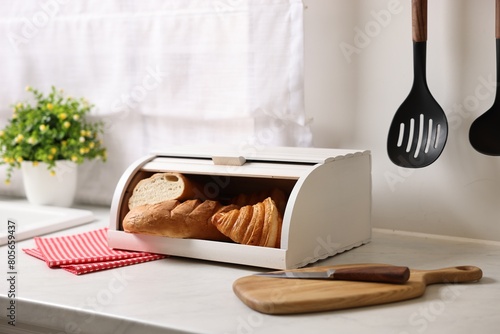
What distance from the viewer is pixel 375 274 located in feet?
3.30

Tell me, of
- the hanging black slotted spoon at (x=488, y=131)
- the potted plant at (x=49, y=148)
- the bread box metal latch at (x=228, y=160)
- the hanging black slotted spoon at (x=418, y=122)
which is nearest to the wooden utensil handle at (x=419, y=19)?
the hanging black slotted spoon at (x=418, y=122)

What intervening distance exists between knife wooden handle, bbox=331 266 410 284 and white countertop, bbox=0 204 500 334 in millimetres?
39

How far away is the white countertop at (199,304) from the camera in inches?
35.2

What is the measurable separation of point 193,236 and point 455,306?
0.45 m

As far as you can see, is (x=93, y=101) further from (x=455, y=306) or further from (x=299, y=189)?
(x=455, y=306)

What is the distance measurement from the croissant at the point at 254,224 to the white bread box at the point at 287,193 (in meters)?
0.02

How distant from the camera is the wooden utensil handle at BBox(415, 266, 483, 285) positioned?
1.06 meters

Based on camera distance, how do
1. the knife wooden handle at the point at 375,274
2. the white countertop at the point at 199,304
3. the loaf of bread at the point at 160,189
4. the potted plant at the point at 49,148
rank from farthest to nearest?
the potted plant at the point at 49,148
the loaf of bread at the point at 160,189
the knife wooden handle at the point at 375,274
the white countertop at the point at 199,304

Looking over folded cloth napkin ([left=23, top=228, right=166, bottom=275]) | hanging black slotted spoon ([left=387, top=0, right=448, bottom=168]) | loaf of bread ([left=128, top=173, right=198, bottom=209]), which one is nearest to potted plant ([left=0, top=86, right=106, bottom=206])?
folded cloth napkin ([left=23, top=228, right=166, bottom=275])

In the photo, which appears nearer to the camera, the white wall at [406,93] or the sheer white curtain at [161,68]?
the white wall at [406,93]

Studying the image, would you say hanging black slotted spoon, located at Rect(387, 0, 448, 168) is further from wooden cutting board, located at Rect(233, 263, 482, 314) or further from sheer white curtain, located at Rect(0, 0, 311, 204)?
wooden cutting board, located at Rect(233, 263, 482, 314)

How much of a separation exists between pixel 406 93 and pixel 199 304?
66 centimetres

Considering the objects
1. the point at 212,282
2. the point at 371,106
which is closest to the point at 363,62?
the point at 371,106

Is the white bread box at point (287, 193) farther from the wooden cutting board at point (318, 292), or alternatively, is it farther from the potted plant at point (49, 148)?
the potted plant at point (49, 148)
